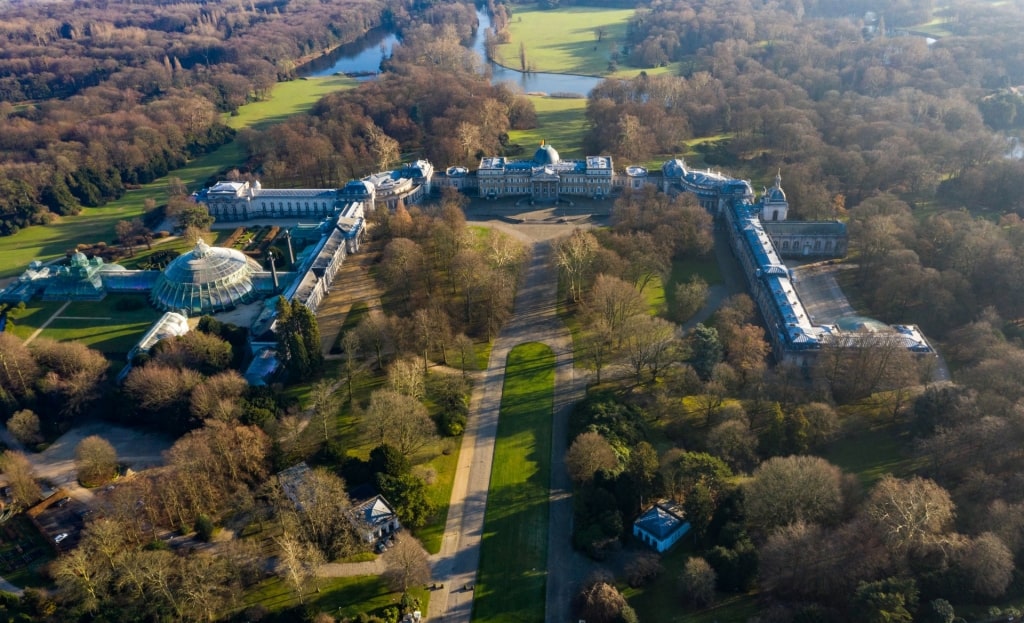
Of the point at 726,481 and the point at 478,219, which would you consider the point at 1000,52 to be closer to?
the point at 478,219

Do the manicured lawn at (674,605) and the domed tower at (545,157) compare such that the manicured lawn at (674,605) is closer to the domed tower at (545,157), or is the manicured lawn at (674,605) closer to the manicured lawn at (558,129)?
the domed tower at (545,157)

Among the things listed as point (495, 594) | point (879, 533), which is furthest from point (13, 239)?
point (879, 533)

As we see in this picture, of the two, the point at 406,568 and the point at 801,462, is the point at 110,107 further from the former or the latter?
the point at 801,462

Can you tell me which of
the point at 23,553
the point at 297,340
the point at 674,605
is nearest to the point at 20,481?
the point at 23,553

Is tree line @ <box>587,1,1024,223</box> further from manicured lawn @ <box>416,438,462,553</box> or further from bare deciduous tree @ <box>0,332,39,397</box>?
bare deciduous tree @ <box>0,332,39,397</box>

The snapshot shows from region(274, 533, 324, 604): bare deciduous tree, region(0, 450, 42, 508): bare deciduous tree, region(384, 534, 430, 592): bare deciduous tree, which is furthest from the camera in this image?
region(0, 450, 42, 508): bare deciduous tree

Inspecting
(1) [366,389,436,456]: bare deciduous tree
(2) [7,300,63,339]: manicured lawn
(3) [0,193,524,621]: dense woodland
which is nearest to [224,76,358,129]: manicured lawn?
(2) [7,300,63,339]: manicured lawn
